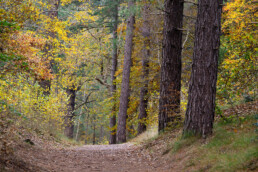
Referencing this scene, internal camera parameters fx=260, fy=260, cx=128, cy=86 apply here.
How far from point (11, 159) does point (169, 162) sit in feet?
12.1

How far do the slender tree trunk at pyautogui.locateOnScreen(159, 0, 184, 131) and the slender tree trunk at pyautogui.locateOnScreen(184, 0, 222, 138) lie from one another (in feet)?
7.98

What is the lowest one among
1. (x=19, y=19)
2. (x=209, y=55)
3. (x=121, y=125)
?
(x=121, y=125)

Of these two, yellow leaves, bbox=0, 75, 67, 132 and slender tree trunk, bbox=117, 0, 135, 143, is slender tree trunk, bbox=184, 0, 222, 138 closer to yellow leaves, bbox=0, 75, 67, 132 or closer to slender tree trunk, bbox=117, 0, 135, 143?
yellow leaves, bbox=0, 75, 67, 132

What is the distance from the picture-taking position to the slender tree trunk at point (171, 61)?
926 cm

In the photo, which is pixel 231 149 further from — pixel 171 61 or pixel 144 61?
pixel 144 61

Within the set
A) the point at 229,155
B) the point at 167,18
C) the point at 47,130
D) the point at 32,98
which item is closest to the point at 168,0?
the point at 167,18

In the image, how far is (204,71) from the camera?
657 cm

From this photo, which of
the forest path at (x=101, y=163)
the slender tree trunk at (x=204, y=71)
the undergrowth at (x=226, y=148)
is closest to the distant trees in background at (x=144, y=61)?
the slender tree trunk at (x=204, y=71)

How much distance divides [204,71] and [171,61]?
279cm

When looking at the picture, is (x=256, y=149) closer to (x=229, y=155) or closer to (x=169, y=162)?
(x=229, y=155)

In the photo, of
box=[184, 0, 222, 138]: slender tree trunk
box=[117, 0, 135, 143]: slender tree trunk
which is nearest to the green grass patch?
box=[184, 0, 222, 138]: slender tree trunk

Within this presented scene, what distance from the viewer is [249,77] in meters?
7.14

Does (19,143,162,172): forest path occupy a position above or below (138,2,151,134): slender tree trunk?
below

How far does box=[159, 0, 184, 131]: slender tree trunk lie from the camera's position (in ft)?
30.4
